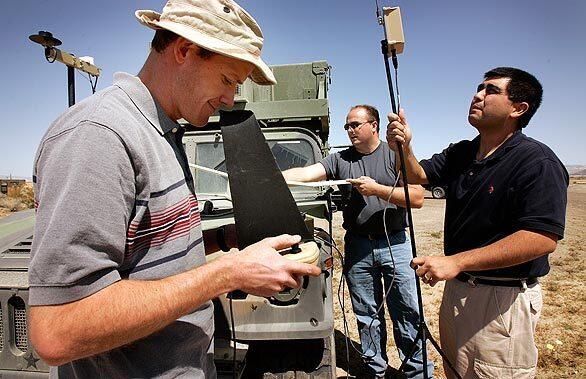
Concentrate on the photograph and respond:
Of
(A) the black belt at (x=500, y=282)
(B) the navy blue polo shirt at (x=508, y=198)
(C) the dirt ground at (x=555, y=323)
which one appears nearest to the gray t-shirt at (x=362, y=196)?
(B) the navy blue polo shirt at (x=508, y=198)

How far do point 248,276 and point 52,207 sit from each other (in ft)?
1.68

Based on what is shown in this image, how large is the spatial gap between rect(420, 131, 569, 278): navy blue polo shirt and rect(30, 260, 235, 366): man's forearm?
1.79 m

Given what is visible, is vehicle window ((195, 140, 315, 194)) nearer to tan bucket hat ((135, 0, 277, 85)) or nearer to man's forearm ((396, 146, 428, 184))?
man's forearm ((396, 146, 428, 184))

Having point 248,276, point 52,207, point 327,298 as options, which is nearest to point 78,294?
point 52,207

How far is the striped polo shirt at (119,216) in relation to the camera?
87cm

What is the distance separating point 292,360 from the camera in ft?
7.29

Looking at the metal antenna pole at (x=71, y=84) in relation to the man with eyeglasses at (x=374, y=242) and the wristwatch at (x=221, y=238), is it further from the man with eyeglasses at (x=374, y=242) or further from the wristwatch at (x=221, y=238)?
the wristwatch at (x=221, y=238)

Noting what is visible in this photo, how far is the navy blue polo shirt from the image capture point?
6.65ft

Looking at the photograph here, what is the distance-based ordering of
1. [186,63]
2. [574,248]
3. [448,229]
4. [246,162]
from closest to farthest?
[186,63]
[246,162]
[448,229]
[574,248]

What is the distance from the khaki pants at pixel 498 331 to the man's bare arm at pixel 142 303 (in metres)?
1.60

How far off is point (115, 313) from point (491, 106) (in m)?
2.30

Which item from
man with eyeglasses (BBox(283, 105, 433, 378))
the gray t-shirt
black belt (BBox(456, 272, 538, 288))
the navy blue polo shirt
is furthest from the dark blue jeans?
black belt (BBox(456, 272, 538, 288))

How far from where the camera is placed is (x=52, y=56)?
3352 mm

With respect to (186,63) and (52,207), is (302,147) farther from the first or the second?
(52,207)
